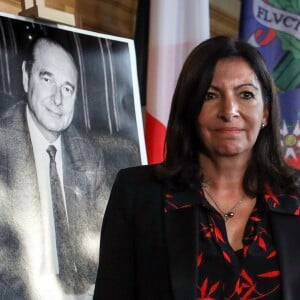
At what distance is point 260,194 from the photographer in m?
1.18

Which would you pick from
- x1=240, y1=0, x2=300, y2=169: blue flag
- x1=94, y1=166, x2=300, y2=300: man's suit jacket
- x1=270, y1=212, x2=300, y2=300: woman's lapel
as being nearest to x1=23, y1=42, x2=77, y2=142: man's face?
x1=94, y1=166, x2=300, y2=300: man's suit jacket

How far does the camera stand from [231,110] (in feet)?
3.58

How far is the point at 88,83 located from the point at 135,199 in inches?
25.0

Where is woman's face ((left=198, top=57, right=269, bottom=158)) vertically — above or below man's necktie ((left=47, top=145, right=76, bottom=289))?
above

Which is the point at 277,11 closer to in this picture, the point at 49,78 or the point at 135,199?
the point at 49,78

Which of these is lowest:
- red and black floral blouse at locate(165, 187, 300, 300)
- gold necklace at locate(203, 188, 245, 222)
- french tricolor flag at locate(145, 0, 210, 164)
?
red and black floral blouse at locate(165, 187, 300, 300)

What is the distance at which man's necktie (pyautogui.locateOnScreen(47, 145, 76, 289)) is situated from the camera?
1.48 m

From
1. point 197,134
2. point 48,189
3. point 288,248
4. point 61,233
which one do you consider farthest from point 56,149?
point 288,248

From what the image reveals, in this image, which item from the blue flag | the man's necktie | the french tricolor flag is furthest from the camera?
the blue flag

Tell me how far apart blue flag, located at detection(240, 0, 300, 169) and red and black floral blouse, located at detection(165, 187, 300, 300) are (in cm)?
117

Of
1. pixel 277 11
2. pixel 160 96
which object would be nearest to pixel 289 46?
pixel 277 11

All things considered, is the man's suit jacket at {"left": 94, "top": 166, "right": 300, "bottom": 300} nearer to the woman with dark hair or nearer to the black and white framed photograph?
the woman with dark hair

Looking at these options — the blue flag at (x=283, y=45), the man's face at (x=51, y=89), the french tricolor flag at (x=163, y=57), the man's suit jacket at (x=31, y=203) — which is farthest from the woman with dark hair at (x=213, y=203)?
the blue flag at (x=283, y=45)

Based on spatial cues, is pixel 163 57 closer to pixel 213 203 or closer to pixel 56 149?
pixel 56 149
